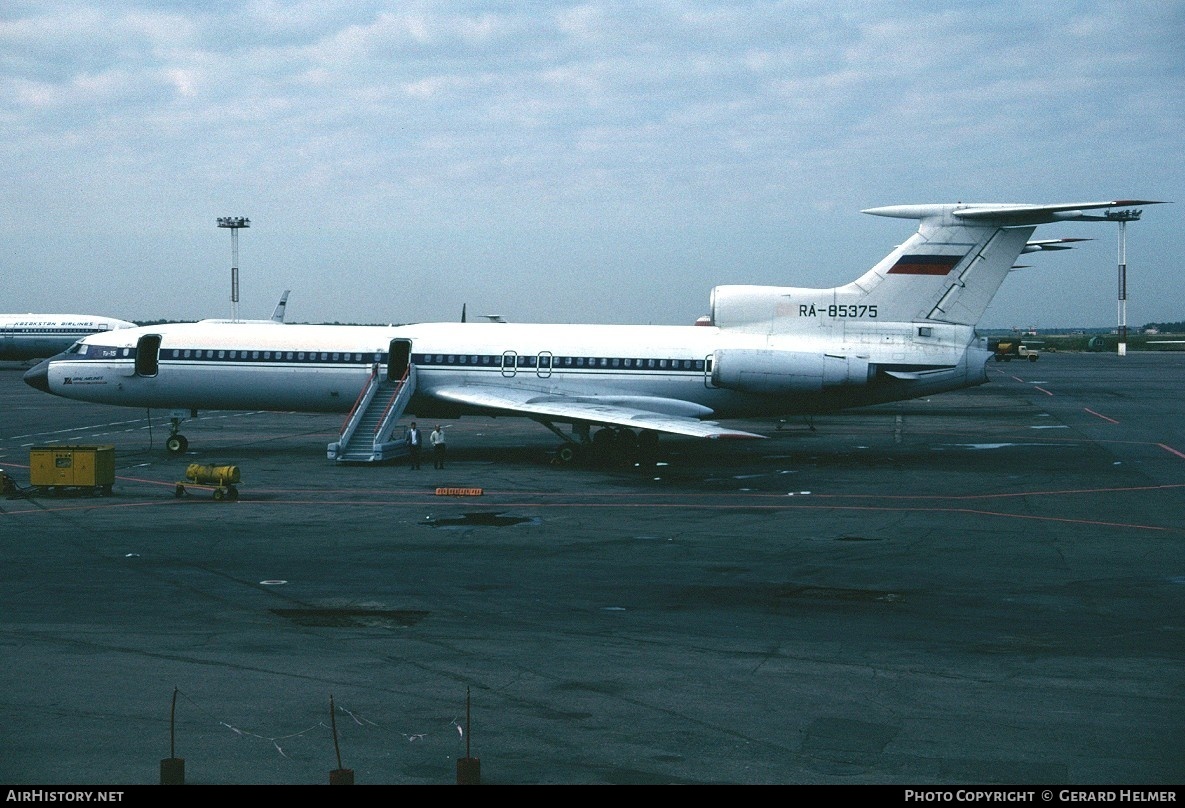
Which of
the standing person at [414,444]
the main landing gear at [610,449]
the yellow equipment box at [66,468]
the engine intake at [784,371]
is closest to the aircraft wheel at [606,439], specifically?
the main landing gear at [610,449]

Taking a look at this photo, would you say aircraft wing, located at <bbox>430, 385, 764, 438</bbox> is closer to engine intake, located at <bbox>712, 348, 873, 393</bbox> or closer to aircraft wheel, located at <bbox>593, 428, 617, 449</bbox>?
aircraft wheel, located at <bbox>593, 428, 617, 449</bbox>

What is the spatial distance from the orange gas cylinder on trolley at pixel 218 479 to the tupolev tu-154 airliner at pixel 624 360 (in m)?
6.94

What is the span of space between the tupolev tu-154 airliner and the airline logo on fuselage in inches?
1.6

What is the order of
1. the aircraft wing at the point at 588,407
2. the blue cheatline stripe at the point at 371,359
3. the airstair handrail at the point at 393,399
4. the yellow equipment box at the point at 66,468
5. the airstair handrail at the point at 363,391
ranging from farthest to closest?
the blue cheatline stripe at the point at 371,359, the airstair handrail at the point at 363,391, the airstair handrail at the point at 393,399, the aircraft wing at the point at 588,407, the yellow equipment box at the point at 66,468

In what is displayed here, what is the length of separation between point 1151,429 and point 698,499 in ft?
89.6

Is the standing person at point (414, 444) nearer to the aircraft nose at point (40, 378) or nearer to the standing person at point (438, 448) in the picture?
the standing person at point (438, 448)

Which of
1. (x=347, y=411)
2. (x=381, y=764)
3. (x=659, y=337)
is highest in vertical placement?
(x=659, y=337)

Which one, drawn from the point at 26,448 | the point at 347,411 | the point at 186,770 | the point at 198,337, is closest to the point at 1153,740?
the point at 186,770

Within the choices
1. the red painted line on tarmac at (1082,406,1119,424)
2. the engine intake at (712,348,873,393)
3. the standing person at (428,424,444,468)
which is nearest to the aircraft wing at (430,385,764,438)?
the engine intake at (712,348,873,393)

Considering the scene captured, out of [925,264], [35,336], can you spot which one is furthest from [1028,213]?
[35,336]

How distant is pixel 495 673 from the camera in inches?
530

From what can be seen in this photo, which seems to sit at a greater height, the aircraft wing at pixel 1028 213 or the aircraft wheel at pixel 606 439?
the aircraft wing at pixel 1028 213

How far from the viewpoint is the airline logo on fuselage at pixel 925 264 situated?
34.8m

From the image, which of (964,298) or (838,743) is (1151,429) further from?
(838,743)
